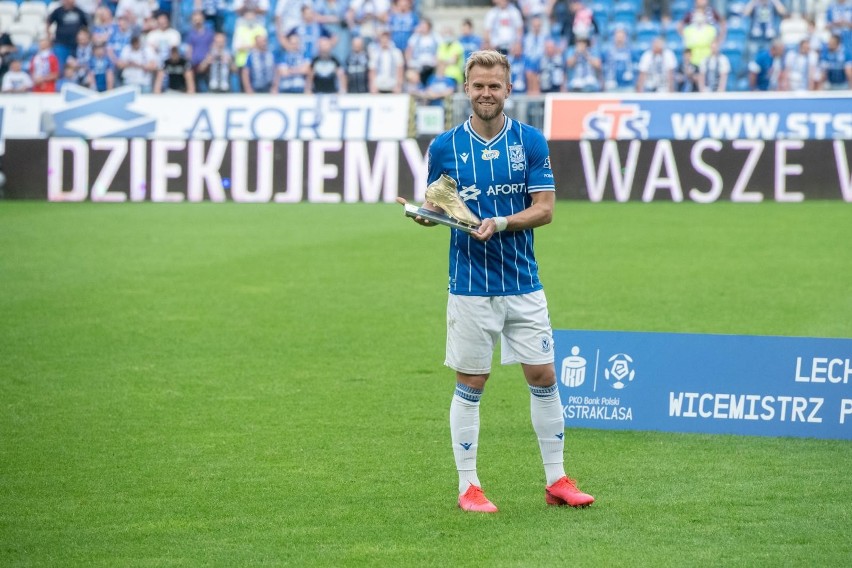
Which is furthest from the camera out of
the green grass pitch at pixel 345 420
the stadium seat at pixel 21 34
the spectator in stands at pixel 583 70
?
A: the stadium seat at pixel 21 34

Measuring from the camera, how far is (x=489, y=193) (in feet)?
20.4

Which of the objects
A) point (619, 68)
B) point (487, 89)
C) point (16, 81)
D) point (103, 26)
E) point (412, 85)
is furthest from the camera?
point (103, 26)

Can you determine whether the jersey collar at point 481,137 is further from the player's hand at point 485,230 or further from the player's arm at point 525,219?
the player's hand at point 485,230

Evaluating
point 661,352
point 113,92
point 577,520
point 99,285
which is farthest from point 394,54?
point 577,520

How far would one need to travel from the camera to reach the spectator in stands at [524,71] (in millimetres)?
27969

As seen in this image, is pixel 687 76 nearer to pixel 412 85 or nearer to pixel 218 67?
pixel 412 85

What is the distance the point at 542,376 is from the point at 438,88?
70.6 feet

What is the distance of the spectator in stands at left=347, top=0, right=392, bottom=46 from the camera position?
29.4 meters

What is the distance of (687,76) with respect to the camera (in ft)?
88.6

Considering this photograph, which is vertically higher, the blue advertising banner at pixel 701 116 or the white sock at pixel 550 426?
the blue advertising banner at pixel 701 116

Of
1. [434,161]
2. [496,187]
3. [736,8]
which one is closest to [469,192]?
[496,187]

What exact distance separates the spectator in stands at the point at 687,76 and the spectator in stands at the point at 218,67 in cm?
950

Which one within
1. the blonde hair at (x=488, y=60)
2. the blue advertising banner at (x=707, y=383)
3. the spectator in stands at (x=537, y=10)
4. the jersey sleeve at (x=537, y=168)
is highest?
the spectator in stands at (x=537, y=10)

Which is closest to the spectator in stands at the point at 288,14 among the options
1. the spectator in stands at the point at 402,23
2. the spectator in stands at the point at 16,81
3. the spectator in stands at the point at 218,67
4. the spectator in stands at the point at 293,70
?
the spectator in stands at the point at 293,70
